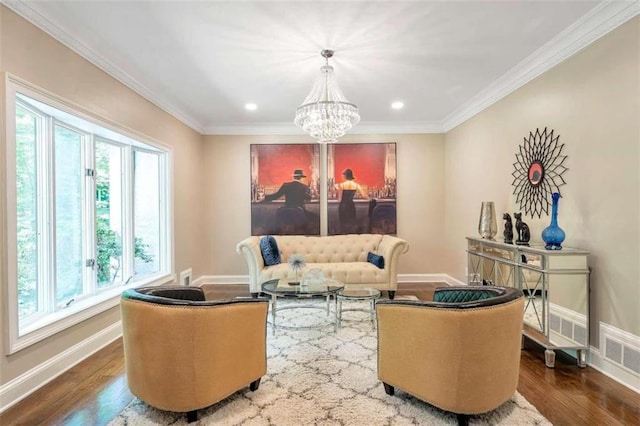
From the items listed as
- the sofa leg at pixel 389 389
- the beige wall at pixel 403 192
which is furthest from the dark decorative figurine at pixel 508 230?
the beige wall at pixel 403 192

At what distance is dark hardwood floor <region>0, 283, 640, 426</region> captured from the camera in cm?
211

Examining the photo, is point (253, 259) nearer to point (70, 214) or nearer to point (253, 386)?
point (70, 214)

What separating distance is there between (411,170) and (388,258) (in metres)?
1.90

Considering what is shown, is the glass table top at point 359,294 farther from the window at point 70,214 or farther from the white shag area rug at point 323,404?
the window at point 70,214

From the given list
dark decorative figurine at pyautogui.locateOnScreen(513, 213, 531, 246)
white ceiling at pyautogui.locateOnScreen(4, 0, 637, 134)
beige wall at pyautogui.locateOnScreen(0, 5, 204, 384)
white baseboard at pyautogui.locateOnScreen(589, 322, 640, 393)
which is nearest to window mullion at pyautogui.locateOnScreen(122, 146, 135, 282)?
beige wall at pyautogui.locateOnScreen(0, 5, 204, 384)

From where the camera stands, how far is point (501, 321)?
6.39 ft

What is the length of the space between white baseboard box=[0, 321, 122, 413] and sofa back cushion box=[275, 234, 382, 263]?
2663 mm

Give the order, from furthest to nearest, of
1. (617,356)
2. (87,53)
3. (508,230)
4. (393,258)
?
1. (393,258)
2. (508,230)
3. (87,53)
4. (617,356)

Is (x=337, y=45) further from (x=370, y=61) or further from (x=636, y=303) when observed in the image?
(x=636, y=303)

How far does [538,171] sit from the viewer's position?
11.2ft

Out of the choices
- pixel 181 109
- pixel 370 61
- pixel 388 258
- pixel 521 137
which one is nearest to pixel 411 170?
pixel 388 258

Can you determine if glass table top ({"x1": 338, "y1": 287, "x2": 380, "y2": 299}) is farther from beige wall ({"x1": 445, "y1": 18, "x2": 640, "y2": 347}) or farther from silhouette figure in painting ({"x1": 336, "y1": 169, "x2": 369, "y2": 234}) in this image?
silhouette figure in painting ({"x1": 336, "y1": 169, "x2": 369, "y2": 234})

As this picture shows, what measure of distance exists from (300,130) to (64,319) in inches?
167

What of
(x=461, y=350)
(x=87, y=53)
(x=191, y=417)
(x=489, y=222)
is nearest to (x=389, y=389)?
(x=461, y=350)
